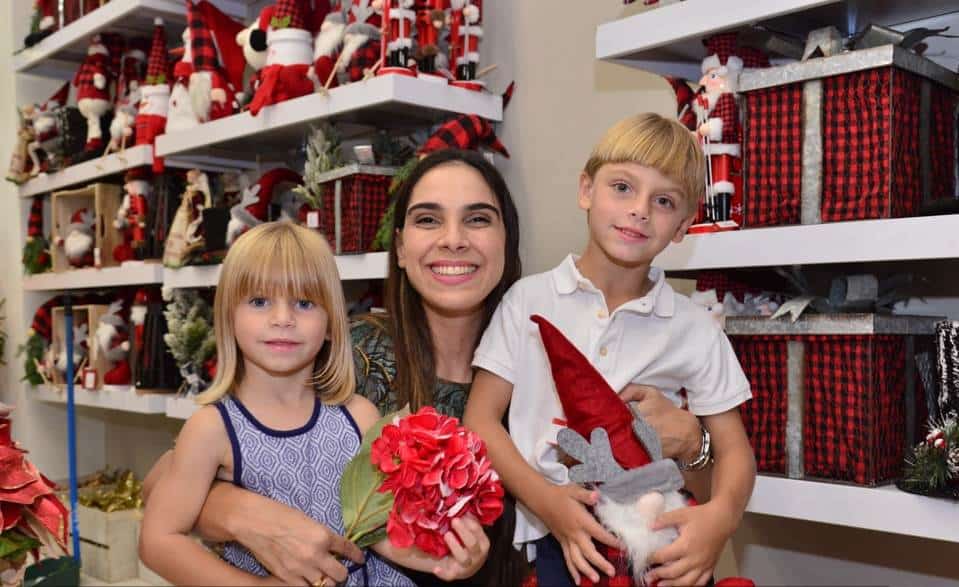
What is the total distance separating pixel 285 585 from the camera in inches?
34.6

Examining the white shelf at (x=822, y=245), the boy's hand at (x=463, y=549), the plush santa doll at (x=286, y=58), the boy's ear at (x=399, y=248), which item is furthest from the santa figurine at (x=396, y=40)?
the boy's hand at (x=463, y=549)

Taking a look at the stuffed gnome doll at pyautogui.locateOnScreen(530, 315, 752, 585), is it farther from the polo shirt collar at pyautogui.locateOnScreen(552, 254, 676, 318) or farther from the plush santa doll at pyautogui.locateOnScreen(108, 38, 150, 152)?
the plush santa doll at pyautogui.locateOnScreen(108, 38, 150, 152)

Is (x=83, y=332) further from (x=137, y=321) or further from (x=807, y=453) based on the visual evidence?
(x=807, y=453)

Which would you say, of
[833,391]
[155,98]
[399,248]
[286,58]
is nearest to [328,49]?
[286,58]

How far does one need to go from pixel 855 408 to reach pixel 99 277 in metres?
2.07

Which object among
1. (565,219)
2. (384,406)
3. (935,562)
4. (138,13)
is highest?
(138,13)

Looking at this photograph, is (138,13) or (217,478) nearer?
(217,478)

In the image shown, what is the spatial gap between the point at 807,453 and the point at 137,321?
185 cm

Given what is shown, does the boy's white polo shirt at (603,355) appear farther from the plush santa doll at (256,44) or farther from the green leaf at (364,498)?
the plush santa doll at (256,44)

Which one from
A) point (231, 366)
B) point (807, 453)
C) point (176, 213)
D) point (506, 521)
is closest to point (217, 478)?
point (231, 366)

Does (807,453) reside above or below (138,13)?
below

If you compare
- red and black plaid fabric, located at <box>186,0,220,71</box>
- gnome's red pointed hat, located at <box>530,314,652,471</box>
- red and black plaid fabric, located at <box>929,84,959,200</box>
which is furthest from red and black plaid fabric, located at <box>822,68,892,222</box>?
red and black plaid fabric, located at <box>186,0,220,71</box>

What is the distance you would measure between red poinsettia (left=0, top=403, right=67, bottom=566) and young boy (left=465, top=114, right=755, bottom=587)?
0.49m

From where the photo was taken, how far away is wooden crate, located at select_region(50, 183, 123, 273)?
2.56 m
